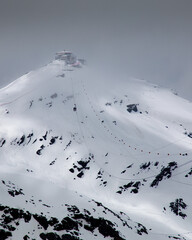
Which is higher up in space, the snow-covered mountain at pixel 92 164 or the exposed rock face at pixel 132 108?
the exposed rock face at pixel 132 108

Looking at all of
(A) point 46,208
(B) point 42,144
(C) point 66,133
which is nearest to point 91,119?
(C) point 66,133

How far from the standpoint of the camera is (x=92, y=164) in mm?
109312

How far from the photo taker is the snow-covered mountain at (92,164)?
46787 millimetres

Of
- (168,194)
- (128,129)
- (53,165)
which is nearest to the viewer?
(168,194)

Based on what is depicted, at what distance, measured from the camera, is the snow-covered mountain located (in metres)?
46.8

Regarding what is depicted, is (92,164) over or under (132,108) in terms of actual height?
under

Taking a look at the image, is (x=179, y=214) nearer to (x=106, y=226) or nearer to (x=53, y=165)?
(x=106, y=226)

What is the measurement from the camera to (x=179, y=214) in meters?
77.9

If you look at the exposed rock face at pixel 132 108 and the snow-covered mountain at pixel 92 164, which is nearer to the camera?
the snow-covered mountain at pixel 92 164

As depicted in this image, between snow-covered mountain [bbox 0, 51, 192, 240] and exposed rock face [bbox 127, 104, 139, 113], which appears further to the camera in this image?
exposed rock face [bbox 127, 104, 139, 113]

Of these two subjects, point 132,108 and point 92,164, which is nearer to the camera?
point 92,164

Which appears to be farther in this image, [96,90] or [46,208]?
[96,90]

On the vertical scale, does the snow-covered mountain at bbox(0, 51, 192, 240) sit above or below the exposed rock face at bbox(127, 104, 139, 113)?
below

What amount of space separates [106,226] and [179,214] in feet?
138
